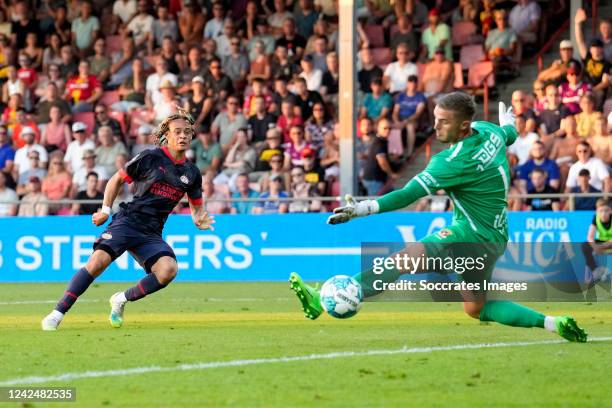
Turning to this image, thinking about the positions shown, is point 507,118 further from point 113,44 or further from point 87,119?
point 113,44

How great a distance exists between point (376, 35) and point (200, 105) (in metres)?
3.38

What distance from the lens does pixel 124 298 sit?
38.3 feet

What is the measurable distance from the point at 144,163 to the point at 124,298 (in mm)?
1180

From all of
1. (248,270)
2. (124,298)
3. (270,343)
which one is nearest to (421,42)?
(248,270)

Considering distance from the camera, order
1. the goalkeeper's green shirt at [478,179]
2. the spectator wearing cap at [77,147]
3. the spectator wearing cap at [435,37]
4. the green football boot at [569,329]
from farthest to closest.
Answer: the spectator wearing cap at [77,147] < the spectator wearing cap at [435,37] < the green football boot at [569,329] < the goalkeeper's green shirt at [478,179]

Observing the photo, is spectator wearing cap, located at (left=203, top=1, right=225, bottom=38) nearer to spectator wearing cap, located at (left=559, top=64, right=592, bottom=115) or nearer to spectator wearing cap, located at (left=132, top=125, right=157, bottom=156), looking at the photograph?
spectator wearing cap, located at (left=132, top=125, right=157, bottom=156)

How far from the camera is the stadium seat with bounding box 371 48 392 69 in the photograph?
2330cm

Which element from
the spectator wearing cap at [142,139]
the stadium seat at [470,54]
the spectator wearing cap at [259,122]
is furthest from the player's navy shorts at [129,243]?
the stadium seat at [470,54]

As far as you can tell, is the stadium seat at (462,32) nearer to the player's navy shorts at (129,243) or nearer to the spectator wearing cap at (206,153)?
the spectator wearing cap at (206,153)

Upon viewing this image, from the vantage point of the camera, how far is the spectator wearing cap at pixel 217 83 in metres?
23.6

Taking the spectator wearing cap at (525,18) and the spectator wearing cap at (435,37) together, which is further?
the spectator wearing cap at (525,18)

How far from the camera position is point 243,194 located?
21375mm

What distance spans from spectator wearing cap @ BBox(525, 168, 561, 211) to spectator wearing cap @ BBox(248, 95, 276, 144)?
4.86 metres

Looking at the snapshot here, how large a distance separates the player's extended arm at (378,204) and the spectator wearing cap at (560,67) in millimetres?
12527
